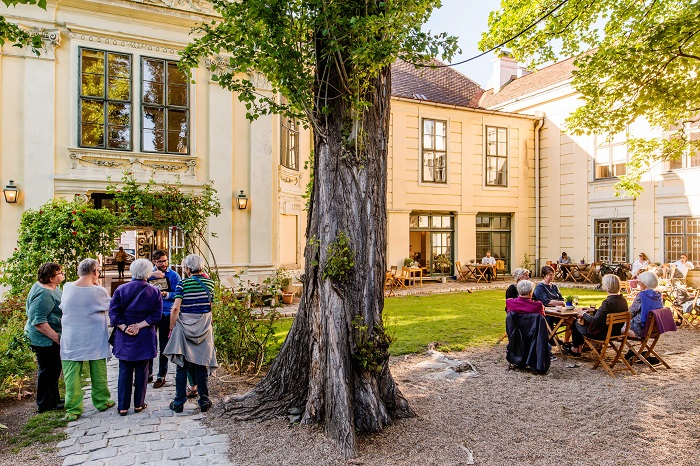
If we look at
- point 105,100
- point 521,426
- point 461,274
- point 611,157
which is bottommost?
point 521,426

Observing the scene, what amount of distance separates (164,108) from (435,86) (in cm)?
1377

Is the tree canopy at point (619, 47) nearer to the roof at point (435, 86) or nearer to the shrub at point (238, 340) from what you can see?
the shrub at point (238, 340)

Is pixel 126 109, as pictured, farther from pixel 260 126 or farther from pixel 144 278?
pixel 144 278

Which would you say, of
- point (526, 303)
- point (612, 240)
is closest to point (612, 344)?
point (526, 303)

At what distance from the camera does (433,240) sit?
18984 mm

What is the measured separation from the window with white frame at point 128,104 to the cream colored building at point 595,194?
12630mm

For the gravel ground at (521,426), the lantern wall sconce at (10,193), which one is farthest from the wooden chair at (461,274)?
the lantern wall sconce at (10,193)

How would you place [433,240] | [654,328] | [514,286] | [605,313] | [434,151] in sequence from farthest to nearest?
[433,240]
[434,151]
[514,286]
[654,328]
[605,313]

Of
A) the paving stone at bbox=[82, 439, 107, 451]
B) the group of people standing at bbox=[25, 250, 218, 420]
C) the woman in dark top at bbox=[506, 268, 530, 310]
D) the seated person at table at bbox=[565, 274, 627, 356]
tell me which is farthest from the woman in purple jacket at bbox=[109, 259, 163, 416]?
the seated person at table at bbox=[565, 274, 627, 356]

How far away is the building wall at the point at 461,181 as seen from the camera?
1783cm

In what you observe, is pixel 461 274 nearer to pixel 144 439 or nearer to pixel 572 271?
pixel 572 271

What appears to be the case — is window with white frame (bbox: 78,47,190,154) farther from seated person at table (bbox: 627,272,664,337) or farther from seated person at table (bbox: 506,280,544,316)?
seated person at table (bbox: 627,272,664,337)

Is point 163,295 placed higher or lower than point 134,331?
higher

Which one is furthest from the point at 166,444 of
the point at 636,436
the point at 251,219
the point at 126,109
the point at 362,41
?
the point at 126,109
